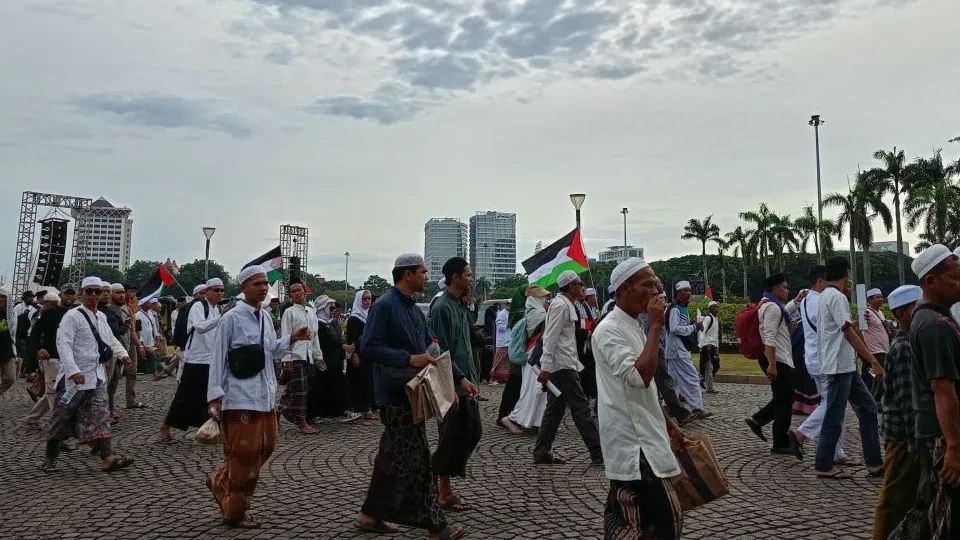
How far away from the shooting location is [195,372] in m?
8.52

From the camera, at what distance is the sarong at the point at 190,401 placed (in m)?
8.23

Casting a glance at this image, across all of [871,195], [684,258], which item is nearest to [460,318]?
[871,195]

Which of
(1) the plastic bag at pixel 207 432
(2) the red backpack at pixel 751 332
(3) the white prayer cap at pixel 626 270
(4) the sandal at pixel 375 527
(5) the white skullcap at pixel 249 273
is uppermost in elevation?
(5) the white skullcap at pixel 249 273

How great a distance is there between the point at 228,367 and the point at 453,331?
167 centimetres

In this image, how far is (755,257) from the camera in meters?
58.8

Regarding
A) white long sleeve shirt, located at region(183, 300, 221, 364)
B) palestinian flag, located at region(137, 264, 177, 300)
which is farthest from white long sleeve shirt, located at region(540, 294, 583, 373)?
palestinian flag, located at region(137, 264, 177, 300)

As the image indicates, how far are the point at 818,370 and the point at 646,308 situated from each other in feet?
12.5

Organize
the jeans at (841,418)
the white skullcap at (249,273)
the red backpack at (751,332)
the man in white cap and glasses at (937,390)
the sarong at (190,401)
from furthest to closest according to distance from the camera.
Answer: the sarong at (190,401) → the red backpack at (751,332) → the jeans at (841,418) → the white skullcap at (249,273) → the man in white cap and glasses at (937,390)

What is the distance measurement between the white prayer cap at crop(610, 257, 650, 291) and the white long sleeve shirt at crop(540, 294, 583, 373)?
3.44 m

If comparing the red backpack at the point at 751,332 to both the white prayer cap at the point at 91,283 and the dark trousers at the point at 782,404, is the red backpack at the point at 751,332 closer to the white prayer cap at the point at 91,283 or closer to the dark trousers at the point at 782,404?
the dark trousers at the point at 782,404

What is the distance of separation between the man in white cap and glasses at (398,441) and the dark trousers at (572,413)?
2239 millimetres

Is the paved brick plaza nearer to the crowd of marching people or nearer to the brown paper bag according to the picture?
the crowd of marching people

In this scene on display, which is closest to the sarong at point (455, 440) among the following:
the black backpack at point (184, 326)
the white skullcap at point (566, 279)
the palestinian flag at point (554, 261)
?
the white skullcap at point (566, 279)

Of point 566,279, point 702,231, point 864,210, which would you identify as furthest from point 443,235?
point 566,279
